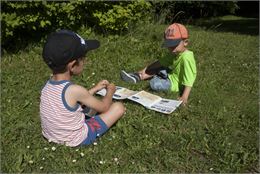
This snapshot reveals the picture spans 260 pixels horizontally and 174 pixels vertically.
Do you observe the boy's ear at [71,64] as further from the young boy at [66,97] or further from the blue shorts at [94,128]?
the blue shorts at [94,128]

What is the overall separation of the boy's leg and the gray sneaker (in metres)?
1.52

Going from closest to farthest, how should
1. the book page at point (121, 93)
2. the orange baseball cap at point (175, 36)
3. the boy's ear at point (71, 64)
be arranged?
the boy's ear at point (71, 64) < the book page at point (121, 93) < the orange baseball cap at point (175, 36)

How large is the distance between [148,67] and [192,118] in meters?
1.61

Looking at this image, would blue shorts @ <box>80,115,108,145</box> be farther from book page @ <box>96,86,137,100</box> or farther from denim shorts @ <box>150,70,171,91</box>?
denim shorts @ <box>150,70,171,91</box>

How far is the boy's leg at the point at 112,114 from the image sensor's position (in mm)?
4224

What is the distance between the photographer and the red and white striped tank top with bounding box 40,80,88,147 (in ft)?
12.2

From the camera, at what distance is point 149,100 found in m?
5.05

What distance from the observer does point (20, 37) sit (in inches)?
300

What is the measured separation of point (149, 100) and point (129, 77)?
909 millimetres

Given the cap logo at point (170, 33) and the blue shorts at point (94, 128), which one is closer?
the blue shorts at point (94, 128)

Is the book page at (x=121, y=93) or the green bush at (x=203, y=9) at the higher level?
the book page at (x=121, y=93)

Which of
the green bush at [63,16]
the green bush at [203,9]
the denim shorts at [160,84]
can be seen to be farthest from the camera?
the green bush at [203,9]

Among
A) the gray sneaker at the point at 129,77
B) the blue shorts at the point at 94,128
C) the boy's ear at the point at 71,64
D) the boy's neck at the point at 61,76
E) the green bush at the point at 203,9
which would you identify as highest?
the boy's ear at the point at 71,64

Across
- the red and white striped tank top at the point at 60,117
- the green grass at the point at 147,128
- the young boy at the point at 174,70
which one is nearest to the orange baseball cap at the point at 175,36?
the young boy at the point at 174,70
